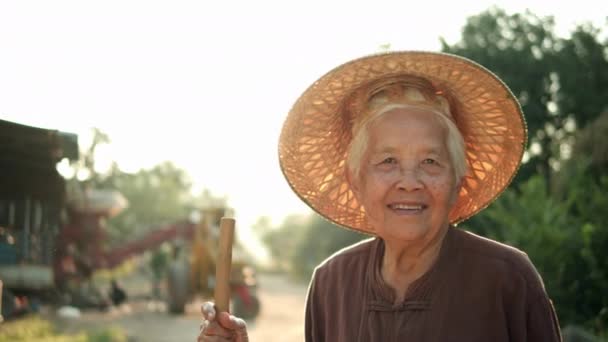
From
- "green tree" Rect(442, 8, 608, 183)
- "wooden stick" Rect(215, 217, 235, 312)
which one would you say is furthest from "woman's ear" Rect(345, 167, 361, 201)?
"green tree" Rect(442, 8, 608, 183)

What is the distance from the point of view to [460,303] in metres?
2.33

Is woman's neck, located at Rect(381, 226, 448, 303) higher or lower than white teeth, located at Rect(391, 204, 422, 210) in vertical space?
lower

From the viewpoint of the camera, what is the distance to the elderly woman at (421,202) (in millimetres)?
2320

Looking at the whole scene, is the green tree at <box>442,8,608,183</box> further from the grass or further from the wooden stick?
the wooden stick

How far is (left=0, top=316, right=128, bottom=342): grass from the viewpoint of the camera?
9.54 metres

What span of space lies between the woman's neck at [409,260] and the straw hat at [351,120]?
35cm

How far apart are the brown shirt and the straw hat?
1.23 feet

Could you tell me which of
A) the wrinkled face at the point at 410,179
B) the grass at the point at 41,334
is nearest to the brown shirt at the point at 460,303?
the wrinkled face at the point at 410,179

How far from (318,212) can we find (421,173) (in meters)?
0.73

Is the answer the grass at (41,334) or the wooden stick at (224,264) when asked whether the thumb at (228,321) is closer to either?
the wooden stick at (224,264)

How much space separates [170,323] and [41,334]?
354 cm

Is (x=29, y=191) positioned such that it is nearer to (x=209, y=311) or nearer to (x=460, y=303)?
(x=209, y=311)

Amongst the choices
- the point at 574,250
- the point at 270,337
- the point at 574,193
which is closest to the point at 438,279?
the point at 574,250

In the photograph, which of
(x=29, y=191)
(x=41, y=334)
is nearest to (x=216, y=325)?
(x=29, y=191)
